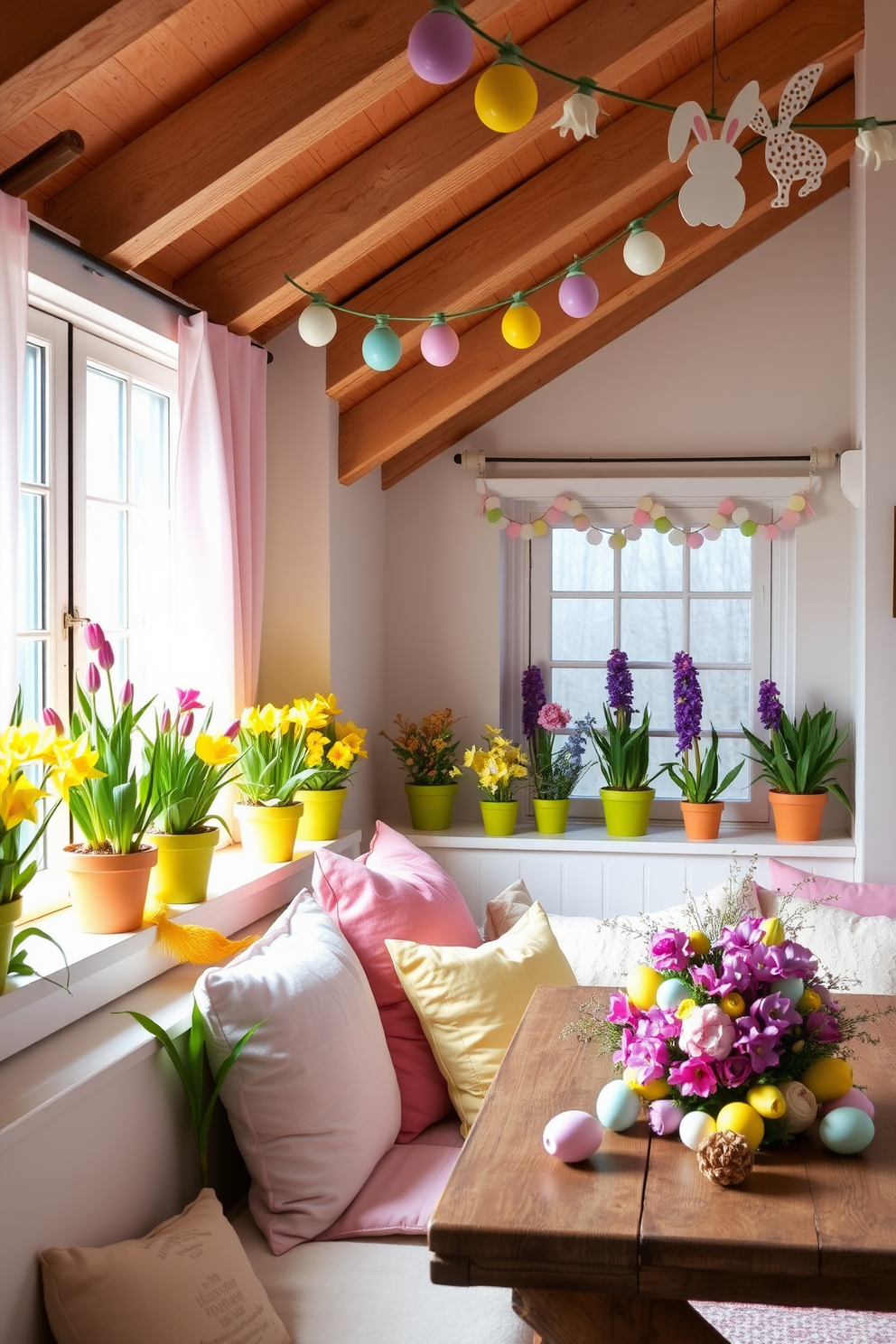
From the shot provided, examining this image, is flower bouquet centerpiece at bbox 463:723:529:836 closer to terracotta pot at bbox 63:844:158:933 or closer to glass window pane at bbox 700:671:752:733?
glass window pane at bbox 700:671:752:733

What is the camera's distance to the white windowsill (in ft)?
6.03

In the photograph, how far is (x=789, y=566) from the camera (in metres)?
4.41

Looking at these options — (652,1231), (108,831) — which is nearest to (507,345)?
(108,831)

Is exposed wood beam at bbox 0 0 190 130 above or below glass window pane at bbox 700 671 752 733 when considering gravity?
above

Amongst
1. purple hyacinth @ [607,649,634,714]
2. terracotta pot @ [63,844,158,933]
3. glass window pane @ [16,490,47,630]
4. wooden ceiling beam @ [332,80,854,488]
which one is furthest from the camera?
purple hyacinth @ [607,649,634,714]

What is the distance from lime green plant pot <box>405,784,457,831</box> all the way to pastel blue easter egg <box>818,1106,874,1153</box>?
8.52 ft

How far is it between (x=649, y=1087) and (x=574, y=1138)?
199mm

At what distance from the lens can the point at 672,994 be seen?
70.1 inches

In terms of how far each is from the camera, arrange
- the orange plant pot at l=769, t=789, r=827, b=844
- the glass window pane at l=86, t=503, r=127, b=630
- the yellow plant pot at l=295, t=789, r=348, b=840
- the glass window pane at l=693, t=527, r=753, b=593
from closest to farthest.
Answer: the glass window pane at l=86, t=503, r=127, b=630
the yellow plant pot at l=295, t=789, r=348, b=840
the orange plant pot at l=769, t=789, r=827, b=844
the glass window pane at l=693, t=527, r=753, b=593

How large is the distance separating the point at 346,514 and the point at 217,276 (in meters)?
1.04

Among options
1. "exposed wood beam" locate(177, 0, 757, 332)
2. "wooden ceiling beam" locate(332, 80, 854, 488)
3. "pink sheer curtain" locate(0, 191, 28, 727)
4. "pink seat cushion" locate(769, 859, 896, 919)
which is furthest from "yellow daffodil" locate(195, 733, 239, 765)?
"pink seat cushion" locate(769, 859, 896, 919)

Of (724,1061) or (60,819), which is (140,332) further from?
(724,1061)

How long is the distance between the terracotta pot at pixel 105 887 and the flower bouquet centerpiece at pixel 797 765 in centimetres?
252

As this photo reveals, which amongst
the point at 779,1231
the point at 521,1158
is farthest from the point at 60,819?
the point at 779,1231
